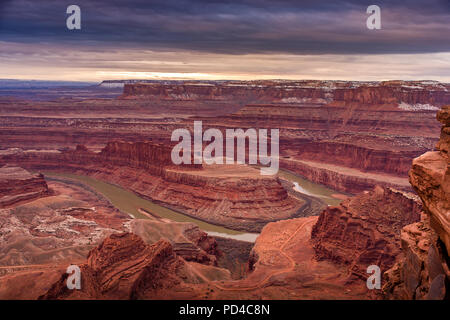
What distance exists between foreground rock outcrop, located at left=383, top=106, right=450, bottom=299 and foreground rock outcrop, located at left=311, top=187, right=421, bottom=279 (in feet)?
39.7

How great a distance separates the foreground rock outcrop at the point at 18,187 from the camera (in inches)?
1997

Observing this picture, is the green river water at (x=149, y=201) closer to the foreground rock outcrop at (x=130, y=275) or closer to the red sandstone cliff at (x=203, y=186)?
the red sandstone cliff at (x=203, y=186)

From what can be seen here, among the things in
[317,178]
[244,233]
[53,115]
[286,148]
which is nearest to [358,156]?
[317,178]

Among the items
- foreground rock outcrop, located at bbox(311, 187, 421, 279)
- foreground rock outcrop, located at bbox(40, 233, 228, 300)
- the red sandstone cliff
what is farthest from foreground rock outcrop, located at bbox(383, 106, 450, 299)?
the red sandstone cliff

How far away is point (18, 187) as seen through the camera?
2146 inches

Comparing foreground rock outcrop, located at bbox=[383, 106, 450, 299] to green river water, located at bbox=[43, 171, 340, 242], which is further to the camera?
green river water, located at bbox=[43, 171, 340, 242]

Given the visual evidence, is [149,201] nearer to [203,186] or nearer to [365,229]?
[203,186]

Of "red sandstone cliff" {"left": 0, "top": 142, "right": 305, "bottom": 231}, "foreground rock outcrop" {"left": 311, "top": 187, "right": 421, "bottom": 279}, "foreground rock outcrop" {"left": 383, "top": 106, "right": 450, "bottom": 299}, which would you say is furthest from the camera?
"red sandstone cliff" {"left": 0, "top": 142, "right": 305, "bottom": 231}

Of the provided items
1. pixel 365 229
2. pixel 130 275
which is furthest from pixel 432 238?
pixel 365 229

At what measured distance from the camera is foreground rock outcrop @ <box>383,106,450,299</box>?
11332 mm

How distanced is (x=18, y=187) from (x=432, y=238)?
167ft

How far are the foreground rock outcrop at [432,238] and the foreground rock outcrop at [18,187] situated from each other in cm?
4367

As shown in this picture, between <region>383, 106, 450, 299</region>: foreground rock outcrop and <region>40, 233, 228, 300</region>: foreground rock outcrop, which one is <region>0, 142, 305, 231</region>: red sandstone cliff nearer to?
<region>40, 233, 228, 300</region>: foreground rock outcrop

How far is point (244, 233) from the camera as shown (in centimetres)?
4778
